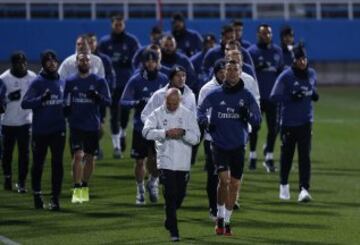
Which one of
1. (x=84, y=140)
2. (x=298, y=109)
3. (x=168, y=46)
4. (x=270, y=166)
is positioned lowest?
(x=270, y=166)

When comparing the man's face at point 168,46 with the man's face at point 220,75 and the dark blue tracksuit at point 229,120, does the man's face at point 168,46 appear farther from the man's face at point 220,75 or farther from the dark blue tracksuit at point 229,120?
the dark blue tracksuit at point 229,120

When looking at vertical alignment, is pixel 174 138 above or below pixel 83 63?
below

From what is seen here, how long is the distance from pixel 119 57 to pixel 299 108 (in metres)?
6.67

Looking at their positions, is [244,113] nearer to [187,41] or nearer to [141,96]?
[141,96]

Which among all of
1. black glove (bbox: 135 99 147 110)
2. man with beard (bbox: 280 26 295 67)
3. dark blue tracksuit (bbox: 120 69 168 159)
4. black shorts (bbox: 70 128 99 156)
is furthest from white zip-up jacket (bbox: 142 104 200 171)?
man with beard (bbox: 280 26 295 67)

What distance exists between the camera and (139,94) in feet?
63.0

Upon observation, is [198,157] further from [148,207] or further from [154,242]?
[154,242]

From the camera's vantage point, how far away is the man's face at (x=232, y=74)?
1616cm

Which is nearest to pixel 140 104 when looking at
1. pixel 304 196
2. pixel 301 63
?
pixel 301 63

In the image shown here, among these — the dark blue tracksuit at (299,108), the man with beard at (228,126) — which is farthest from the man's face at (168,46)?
the man with beard at (228,126)

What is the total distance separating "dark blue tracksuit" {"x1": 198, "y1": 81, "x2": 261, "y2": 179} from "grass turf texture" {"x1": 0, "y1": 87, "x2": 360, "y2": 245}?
91cm

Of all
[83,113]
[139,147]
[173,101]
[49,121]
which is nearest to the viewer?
[173,101]

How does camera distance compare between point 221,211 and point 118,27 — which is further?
point 118,27

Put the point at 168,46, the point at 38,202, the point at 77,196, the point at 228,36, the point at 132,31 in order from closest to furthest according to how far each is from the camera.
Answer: the point at 38,202, the point at 77,196, the point at 168,46, the point at 228,36, the point at 132,31
